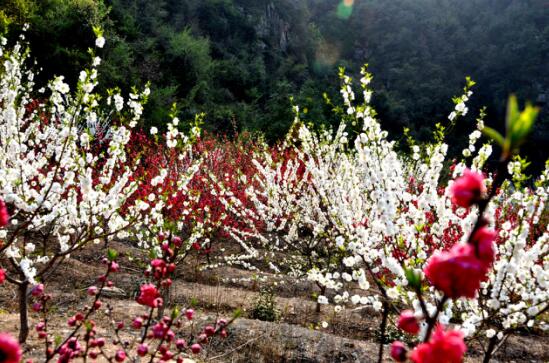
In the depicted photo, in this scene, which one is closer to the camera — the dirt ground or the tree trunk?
the tree trunk

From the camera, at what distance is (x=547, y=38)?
1355 inches

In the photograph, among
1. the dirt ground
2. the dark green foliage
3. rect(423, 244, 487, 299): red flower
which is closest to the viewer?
rect(423, 244, 487, 299): red flower

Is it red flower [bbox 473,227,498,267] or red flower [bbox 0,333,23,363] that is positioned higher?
red flower [bbox 473,227,498,267]

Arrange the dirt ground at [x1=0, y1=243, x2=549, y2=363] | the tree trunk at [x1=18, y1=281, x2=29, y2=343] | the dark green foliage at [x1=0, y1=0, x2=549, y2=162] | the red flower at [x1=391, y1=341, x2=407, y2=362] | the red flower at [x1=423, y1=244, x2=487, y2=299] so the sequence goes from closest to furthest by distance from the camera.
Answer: the red flower at [x1=423, y1=244, x2=487, y2=299] < the red flower at [x1=391, y1=341, x2=407, y2=362] < the tree trunk at [x1=18, y1=281, x2=29, y2=343] < the dirt ground at [x1=0, y1=243, x2=549, y2=363] < the dark green foliage at [x1=0, y1=0, x2=549, y2=162]

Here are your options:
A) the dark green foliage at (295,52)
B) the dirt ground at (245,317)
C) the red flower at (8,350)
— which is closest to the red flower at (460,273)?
the red flower at (8,350)

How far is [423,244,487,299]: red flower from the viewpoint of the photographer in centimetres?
69

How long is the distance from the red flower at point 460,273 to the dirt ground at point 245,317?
3.27 meters

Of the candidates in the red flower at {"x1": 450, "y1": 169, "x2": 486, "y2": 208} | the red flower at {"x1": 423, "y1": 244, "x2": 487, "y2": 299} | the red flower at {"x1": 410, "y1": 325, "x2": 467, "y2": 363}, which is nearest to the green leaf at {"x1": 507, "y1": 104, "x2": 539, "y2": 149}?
the red flower at {"x1": 450, "y1": 169, "x2": 486, "y2": 208}

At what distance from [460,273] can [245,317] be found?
4630mm

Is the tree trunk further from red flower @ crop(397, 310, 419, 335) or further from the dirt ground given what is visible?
red flower @ crop(397, 310, 419, 335)

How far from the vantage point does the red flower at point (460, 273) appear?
69cm

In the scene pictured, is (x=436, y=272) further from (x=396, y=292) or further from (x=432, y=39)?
(x=432, y=39)

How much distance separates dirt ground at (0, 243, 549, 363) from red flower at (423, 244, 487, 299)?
3265mm

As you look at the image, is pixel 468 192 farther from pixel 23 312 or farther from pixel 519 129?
pixel 23 312
